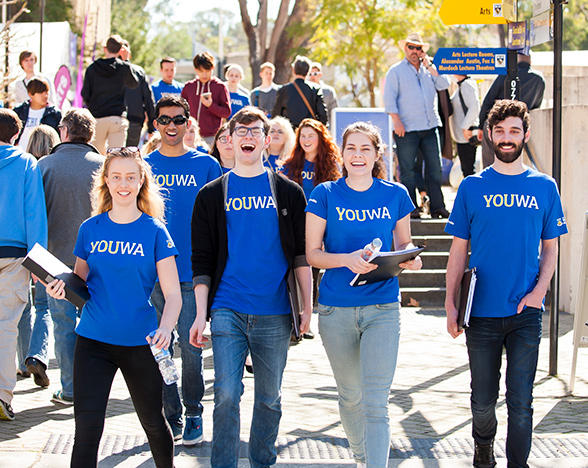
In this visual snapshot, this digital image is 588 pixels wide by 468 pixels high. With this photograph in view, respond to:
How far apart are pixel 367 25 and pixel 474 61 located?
17.5m

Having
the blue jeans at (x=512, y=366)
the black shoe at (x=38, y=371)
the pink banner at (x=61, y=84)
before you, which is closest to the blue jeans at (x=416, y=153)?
the black shoe at (x=38, y=371)

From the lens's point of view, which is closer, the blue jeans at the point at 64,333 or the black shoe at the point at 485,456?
the black shoe at the point at 485,456

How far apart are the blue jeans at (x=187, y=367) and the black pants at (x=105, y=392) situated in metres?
1.03

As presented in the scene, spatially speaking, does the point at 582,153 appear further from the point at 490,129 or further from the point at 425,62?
the point at 490,129

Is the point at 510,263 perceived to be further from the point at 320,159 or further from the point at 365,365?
the point at 320,159

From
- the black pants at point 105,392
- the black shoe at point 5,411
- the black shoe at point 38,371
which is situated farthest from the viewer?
the black shoe at point 38,371

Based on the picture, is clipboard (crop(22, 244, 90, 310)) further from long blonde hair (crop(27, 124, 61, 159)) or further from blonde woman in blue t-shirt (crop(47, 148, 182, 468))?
long blonde hair (crop(27, 124, 61, 159))

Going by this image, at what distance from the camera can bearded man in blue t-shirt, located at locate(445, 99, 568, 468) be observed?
15.4 ft

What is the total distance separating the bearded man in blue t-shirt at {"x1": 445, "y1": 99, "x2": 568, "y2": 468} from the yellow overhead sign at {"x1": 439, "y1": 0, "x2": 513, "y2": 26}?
9.29 feet

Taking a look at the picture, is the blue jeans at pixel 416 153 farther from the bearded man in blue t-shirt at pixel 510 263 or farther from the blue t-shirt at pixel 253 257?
the blue t-shirt at pixel 253 257

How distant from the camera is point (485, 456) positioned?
4.99 meters

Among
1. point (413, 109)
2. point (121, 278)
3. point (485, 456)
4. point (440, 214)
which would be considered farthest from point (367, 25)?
point (121, 278)

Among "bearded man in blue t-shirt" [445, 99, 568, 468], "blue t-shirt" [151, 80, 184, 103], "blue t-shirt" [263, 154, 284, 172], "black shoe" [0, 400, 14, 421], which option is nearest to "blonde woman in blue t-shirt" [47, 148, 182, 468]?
"bearded man in blue t-shirt" [445, 99, 568, 468]

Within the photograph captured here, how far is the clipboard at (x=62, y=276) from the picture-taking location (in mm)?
4371
